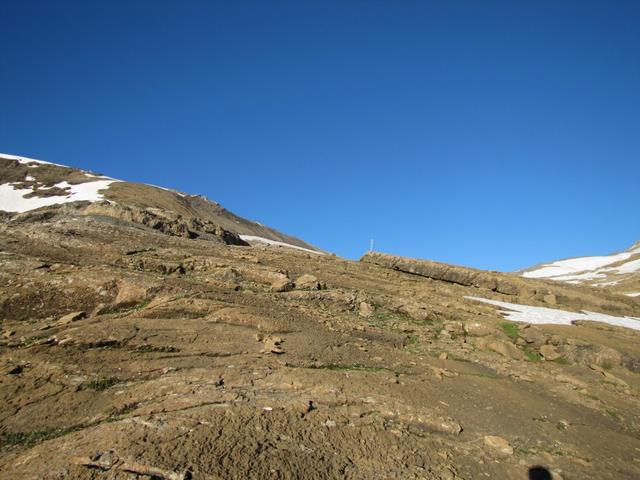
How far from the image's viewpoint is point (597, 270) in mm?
121188

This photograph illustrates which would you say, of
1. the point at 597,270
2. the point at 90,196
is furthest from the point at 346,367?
the point at 597,270

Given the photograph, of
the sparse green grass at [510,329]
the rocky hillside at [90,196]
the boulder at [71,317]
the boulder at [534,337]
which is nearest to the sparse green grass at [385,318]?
the sparse green grass at [510,329]

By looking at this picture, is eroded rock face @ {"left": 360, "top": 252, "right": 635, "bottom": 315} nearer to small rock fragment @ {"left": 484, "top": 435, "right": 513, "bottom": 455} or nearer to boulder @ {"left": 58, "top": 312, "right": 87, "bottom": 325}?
small rock fragment @ {"left": 484, "top": 435, "right": 513, "bottom": 455}

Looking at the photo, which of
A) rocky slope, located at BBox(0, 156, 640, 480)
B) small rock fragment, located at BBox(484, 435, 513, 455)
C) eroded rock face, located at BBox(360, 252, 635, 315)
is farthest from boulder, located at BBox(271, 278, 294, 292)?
eroded rock face, located at BBox(360, 252, 635, 315)

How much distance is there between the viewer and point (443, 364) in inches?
632

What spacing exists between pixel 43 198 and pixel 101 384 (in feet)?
227

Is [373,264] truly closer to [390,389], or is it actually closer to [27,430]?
[390,389]

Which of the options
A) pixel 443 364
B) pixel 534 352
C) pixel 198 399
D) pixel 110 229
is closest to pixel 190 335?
pixel 198 399

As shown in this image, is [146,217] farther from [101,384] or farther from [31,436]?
[31,436]

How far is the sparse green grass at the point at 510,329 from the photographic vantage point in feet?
69.2

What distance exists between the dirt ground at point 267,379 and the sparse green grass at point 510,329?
124 mm

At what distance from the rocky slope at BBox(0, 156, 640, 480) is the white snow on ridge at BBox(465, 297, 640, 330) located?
0.36m

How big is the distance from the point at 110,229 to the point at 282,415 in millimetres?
19204

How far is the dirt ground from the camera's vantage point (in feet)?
25.7
